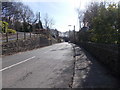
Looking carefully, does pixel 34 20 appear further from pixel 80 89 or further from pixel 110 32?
pixel 80 89

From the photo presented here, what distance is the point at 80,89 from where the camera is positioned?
5.93m

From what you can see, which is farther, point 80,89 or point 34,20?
point 34,20

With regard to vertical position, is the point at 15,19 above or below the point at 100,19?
above

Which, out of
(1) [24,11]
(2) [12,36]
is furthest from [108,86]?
(1) [24,11]

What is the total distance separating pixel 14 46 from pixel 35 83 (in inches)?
682

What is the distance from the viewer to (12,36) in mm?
26406

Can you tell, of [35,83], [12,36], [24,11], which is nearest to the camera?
[35,83]

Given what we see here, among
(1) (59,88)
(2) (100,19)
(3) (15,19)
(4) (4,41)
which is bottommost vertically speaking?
(1) (59,88)

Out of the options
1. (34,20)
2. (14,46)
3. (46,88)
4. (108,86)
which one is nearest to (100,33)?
(108,86)

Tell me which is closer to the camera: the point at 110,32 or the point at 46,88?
the point at 46,88

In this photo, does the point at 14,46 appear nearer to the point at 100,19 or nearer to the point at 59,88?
the point at 100,19

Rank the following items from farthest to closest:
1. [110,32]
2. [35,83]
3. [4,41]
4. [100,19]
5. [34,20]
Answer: [34,20]
[4,41]
[100,19]
[110,32]
[35,83]

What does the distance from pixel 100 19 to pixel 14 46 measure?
46.7 feet

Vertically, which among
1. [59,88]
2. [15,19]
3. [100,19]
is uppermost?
[15,19]
